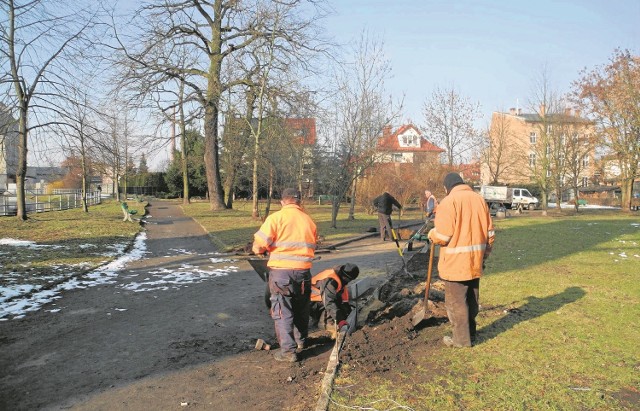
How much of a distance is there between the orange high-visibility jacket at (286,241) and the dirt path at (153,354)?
1.06 m

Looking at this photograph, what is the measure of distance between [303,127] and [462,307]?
18346 millimetres

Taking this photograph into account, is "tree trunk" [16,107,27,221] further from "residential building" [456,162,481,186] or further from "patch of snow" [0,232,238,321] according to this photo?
"residential building" [456,162,481,186]

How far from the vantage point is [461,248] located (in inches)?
208

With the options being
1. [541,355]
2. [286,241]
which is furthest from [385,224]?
[541,355]

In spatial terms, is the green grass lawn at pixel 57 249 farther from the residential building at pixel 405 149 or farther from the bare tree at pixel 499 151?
the bare tree at pixel 499 151

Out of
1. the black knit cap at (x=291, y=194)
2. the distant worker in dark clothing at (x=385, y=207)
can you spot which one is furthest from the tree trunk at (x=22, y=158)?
the black knit cap at (x=291, y=194)

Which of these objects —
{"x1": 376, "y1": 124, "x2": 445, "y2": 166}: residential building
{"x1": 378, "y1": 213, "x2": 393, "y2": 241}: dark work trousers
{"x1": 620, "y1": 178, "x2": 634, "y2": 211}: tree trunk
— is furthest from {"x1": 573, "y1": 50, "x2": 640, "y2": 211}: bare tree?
{"x1": 378, "y1": 213, "x2": 393, "y2": 241}: dark work trousers

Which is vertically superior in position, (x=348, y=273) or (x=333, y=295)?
(x=348, y=273)

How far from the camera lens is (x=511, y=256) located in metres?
12.5

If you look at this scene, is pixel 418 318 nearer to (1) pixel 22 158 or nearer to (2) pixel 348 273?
(2) pixel 348 273

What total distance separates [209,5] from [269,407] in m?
29.0

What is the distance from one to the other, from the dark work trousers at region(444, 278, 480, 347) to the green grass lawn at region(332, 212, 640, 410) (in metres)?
0.16

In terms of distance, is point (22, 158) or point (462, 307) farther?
point (22, 158)

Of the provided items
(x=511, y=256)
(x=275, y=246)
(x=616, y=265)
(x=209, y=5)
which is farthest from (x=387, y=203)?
(x=209, y=5)
